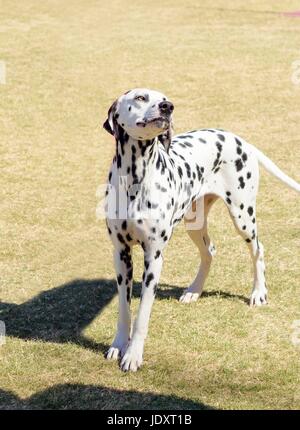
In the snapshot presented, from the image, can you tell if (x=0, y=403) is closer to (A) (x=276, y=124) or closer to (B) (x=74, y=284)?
(B) (x=74, y=284)

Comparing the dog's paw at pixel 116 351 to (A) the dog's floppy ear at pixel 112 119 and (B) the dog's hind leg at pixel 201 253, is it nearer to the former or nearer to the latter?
(B) the dog's hind leg at pixel 201 253

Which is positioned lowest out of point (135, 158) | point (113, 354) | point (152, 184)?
point (113, 354)

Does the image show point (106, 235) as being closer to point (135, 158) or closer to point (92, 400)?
point (135, 158)

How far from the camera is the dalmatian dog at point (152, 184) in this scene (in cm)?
575

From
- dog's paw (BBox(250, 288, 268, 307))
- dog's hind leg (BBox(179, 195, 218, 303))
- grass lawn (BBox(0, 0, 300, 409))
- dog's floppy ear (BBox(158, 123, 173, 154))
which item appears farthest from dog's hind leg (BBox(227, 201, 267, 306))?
dog's floppy ear (BBox(158, 123, 173, 154))

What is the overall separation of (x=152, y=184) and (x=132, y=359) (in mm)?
1462

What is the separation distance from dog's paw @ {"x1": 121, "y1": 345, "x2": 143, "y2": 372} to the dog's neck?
1382 millimetres

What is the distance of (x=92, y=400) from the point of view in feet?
18.7

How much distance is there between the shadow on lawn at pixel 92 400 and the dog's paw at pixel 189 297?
6.00ft

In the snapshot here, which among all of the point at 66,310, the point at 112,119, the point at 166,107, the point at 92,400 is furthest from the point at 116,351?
the point at 166,107

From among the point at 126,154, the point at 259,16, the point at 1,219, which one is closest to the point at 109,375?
the point at 126,154

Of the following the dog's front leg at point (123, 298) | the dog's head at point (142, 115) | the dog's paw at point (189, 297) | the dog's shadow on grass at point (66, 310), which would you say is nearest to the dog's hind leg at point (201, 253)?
the dog's paw at point (189, 297)

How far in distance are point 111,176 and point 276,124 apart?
28.6 ft

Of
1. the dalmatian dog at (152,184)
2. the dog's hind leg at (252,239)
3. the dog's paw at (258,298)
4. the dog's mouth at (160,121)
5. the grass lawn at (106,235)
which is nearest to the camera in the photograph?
the dog's mouth at (160,121)
